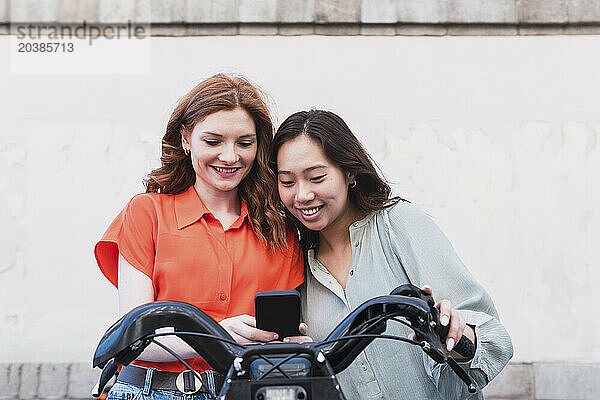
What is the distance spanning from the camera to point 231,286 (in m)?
2.83

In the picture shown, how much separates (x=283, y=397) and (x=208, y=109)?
1425 millimetres

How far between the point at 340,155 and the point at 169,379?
99 cm

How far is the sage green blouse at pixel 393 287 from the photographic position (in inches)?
104

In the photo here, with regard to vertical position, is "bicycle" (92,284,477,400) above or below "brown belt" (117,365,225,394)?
above

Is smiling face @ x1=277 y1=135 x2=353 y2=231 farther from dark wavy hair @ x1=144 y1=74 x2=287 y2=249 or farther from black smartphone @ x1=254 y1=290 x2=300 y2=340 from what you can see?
black smartphone @ x1=254 y1=290 x2=300 y2=340

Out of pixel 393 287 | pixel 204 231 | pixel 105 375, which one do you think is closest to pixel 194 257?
pixel 204 231

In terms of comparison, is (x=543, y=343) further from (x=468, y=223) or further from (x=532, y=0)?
(x=532, y=0)

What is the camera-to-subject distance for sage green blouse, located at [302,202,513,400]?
2641 mm

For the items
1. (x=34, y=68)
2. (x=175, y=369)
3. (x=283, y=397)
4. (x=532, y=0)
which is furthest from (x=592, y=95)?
(x=283, y=397)

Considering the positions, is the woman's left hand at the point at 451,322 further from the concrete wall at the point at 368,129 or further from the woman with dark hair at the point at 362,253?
the concrete wall at the point at 368,129

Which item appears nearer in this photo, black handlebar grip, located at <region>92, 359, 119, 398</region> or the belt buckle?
black handlebar grip, located at <region>92, 359, 119, 398</region>

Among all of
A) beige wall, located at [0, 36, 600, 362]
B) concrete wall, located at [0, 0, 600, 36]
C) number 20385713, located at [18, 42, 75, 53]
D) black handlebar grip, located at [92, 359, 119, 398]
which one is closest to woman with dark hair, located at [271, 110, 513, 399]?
black handlebar grip, located at [92, 359, 119, 398]

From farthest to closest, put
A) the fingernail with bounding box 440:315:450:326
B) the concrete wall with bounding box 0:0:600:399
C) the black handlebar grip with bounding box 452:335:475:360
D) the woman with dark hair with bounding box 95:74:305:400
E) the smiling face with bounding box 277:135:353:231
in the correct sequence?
the concrete wall with bounding box 0:0:600:399
the smiling face with bounding box 277:135:353:231
the woman with dark hair with bounding box 95:74:305:400
the black handlebar grip with bounding box 452:335:475:360
the fingernail with bounding box 440:315:450:326

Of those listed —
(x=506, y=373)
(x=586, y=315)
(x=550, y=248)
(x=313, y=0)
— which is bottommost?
(x=506, y=373)
